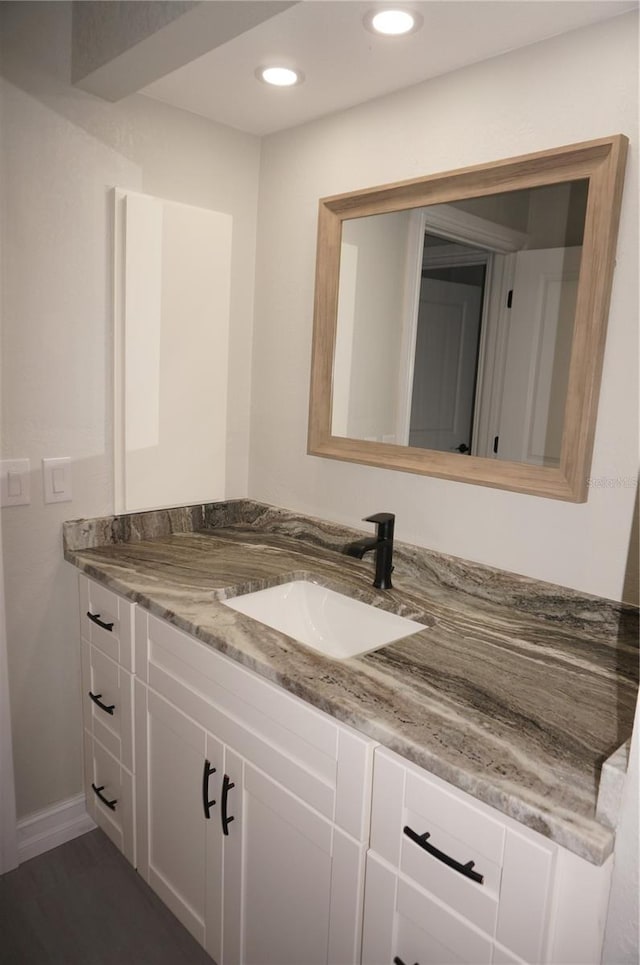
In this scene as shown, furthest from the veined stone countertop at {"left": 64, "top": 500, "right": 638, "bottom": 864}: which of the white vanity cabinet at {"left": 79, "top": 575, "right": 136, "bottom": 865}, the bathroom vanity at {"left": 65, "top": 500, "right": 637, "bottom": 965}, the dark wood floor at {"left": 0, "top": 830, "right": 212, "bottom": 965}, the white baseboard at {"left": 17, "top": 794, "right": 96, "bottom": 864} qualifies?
the dark wood floor at {"left": 0, "top": 830, "right": 212, "bottom": 965}

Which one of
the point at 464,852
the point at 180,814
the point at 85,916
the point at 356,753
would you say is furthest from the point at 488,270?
the point at 85,916

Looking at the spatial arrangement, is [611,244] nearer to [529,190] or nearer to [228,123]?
[529,190]

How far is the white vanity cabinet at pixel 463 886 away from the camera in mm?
874

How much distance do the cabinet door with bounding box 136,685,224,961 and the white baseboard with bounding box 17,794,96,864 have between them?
0.36 m

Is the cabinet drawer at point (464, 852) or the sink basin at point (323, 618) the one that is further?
the sink basin at point (323, 618)

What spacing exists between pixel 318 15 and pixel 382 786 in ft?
5.02

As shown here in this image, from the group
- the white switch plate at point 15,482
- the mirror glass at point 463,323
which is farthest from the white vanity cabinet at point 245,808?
the mirror glass at point 463,323

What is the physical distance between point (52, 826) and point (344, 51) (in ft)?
7.41

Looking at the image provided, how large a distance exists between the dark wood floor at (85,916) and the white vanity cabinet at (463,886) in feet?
2.69

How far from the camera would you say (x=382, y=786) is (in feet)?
3.51

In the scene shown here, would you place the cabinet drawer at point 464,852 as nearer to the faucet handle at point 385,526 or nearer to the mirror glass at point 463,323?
the faucet handle at point 385,526

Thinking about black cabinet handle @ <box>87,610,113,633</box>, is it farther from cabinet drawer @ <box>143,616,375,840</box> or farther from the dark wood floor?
the dark wood floor

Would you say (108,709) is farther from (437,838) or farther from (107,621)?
(437,838)

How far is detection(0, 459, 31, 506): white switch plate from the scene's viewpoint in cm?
175
